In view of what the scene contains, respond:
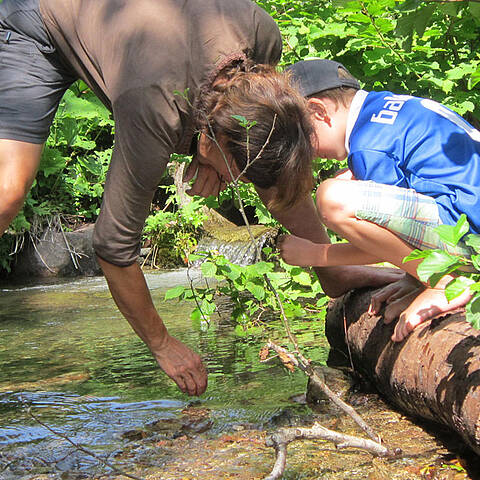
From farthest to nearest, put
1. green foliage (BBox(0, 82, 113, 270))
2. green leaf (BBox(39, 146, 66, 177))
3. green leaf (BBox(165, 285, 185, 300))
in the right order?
green leaf (BBox(39, 146, 66, 177)) → green foliage (BBox(0, 82, 113, 270)) → green leaf (BBox(165, 285, 185, 300))

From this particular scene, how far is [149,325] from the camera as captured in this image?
2551mm

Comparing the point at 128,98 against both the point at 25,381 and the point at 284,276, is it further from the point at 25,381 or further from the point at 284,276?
the point at 25,381

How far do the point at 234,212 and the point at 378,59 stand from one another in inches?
280

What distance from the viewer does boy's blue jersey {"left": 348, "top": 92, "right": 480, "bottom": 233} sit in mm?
2496

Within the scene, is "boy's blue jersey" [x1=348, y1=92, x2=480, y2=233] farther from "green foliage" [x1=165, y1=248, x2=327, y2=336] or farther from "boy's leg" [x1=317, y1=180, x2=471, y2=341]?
"green foliage" [x1=165, y1=248, x2=327, y2=336]

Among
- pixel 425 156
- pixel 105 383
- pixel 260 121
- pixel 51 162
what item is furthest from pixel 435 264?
pixel 51 162

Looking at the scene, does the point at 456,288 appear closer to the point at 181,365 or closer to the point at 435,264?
the point at 435,264

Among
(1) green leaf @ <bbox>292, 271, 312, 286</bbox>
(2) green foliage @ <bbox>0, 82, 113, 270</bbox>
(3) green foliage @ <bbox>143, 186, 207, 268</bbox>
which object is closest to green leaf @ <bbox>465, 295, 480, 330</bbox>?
(1) green leaf @ <bbox>292, 271, 312, 286</bbox>

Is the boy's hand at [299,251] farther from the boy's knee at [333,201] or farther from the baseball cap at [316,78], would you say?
the baseball cap at [316,78]

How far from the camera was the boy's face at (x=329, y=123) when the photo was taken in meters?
2.82

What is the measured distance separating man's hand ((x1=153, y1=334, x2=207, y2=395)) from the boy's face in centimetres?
97

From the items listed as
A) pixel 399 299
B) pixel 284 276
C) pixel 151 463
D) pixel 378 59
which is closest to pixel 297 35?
pixel 378 59

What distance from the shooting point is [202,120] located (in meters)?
2.29

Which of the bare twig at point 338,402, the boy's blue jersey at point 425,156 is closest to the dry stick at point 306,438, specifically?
the bare twig at point 338,402
